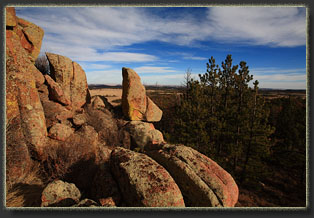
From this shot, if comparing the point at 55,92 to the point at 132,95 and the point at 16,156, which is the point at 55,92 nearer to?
the point at 16,156

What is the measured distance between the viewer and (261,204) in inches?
485

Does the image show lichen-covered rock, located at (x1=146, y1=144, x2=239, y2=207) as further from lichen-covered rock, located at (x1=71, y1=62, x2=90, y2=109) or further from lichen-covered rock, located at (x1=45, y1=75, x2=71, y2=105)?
lichen-covered rock, located at (x1=71, y1=62, x2=90, y2=109)

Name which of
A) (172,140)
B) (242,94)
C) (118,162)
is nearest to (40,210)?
(118,162)

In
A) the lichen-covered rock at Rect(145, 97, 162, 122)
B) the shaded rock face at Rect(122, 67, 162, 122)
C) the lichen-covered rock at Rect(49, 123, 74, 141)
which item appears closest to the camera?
the lichen-covered rock at Rect(49, 123, 74, 141)

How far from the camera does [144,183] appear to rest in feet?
10.7

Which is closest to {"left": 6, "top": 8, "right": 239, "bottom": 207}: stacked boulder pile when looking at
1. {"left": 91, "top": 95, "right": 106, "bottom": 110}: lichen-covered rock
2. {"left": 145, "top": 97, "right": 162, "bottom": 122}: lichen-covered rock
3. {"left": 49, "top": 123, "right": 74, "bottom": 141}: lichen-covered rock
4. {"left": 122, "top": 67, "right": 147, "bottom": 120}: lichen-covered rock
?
{"left": 49, "top": 123, "right": 74, "bottom": 141}: lichen-covered rock

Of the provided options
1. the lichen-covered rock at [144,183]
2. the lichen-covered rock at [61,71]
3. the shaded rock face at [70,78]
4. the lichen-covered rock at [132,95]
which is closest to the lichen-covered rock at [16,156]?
the lichen-covered rock at [144,183]

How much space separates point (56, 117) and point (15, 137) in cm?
256

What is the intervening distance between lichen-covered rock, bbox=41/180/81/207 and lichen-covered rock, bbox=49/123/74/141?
9.95 ft

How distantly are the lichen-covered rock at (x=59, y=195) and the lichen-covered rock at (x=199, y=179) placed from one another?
2.54m

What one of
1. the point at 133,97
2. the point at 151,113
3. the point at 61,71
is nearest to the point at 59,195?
the point at 61,71

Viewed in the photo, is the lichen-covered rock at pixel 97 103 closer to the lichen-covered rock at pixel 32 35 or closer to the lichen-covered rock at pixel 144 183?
the lichen-covered rock at pixel 32 35

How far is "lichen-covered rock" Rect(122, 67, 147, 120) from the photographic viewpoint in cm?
1202

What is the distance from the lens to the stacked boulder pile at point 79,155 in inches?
139
